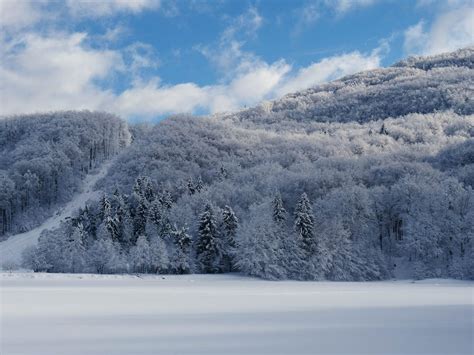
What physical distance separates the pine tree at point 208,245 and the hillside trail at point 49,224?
91.7 ft

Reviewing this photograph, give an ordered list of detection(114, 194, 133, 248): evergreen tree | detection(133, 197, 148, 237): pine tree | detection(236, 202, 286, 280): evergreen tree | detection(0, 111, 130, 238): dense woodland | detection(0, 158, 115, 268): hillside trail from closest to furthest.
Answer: detection(236, 202, 286, 280): evergreen tree
detection(114, 194, 133, 248): evergreen tree
detection(133, 197, 148, 237): pine tree
detection(0, 158, 115, 268): hillside trail
detection(0, 111, 130, 238): dense woodland

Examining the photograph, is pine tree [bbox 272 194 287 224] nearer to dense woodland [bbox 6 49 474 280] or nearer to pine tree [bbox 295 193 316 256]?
dense woodland [bbox 6 49 474 280]

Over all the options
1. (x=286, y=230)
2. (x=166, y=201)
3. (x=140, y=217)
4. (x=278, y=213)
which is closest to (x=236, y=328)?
(x=286, y=230)

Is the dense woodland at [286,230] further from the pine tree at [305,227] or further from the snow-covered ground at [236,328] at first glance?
the snow-covered ground at [236,328]

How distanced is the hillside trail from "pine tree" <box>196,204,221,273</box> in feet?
91.7

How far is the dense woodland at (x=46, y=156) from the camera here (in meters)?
108

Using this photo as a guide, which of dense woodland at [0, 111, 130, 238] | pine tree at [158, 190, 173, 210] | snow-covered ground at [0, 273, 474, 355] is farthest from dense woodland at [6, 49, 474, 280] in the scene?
snow-covered ground at [0, 273, 474, 355]

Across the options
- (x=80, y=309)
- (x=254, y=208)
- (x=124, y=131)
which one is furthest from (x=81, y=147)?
(x=80, y=309)

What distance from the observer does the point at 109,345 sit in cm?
1155

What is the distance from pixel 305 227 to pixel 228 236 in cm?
1015

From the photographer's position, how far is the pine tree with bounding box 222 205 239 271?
62750mm

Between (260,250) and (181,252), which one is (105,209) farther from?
(260,250)

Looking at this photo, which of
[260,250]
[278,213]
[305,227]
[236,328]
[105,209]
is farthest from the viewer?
[105,209]

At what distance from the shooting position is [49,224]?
96.8 meters
